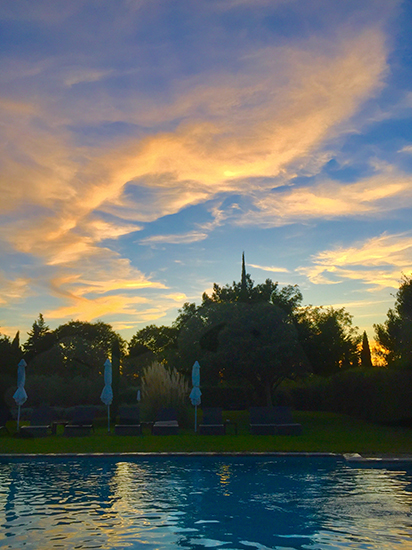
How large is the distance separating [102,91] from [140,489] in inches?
420

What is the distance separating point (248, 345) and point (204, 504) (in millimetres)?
15644

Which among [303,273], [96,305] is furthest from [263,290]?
[96,305]

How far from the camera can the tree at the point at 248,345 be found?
23203mm

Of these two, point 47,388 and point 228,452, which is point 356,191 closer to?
point 228,452

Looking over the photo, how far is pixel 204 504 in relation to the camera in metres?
7.80

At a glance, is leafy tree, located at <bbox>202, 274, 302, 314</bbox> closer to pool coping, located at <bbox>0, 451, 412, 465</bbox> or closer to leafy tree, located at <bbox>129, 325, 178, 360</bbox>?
pool coping, located at <bbox>0, 451, 412, 465</bbox>

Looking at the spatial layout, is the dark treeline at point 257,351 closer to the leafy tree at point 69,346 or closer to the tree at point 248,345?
the tree at point 248,345

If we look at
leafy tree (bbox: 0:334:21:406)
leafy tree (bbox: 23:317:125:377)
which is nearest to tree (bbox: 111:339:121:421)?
leafy tree (bbox: 0:334:21:406)

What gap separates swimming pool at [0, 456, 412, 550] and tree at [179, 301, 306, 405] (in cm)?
1146

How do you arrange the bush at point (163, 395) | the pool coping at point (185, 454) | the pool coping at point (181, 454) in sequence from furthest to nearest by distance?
the bush at point (163, 395) → the pool coping at point (181, 454) → the pool coping at point (185, 454)

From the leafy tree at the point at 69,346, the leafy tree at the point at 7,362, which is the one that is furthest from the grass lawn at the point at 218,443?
the leafy tree at the point at 69,346

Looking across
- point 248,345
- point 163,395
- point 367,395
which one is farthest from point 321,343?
point 163,395

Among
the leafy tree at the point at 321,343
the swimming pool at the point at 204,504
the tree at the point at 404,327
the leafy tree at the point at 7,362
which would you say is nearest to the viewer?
the swimming pool at the point at 204,504

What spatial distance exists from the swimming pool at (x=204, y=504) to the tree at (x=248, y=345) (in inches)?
451
